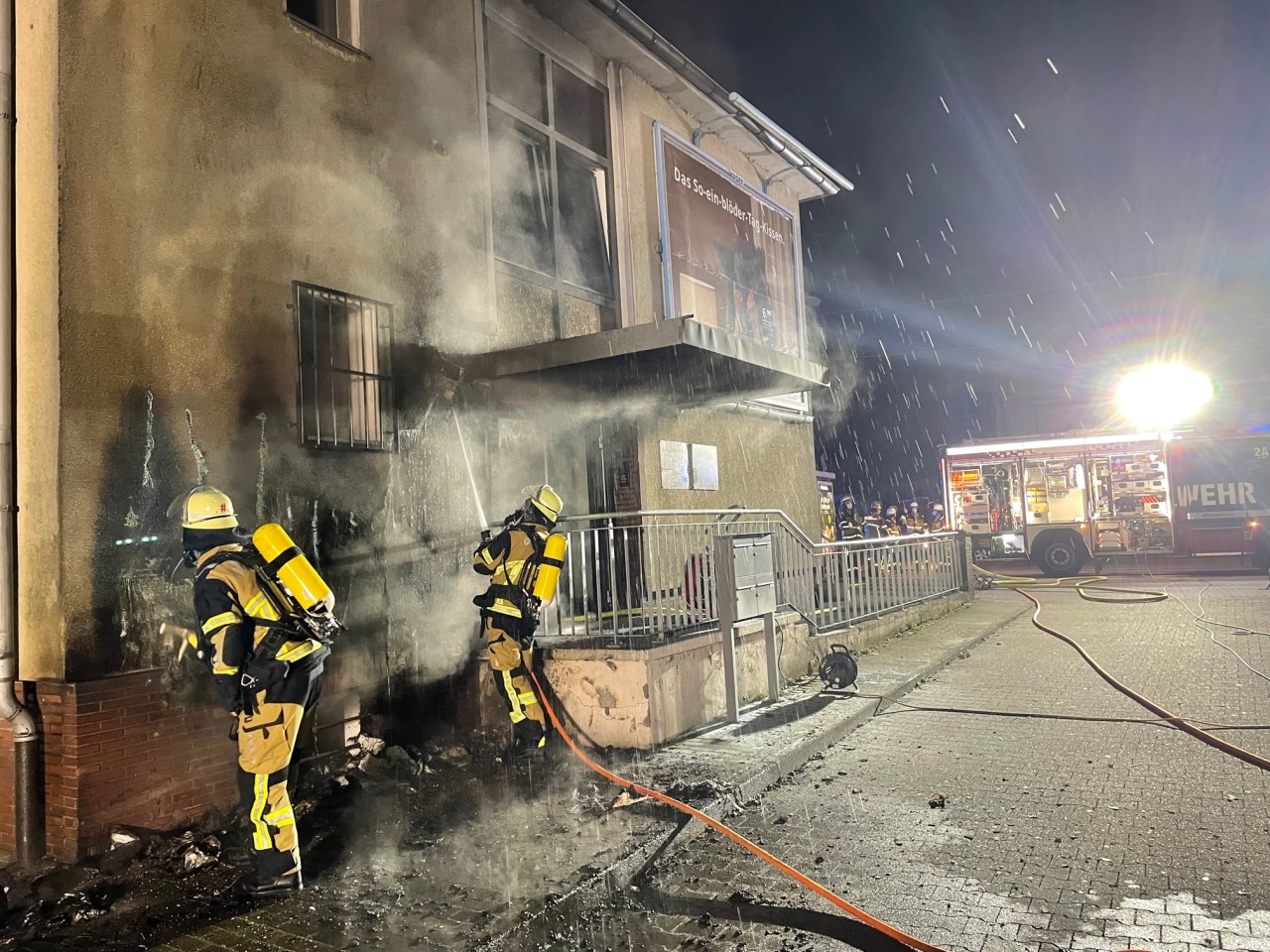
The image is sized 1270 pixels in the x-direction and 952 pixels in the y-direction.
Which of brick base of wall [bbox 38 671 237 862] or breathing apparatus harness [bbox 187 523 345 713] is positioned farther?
brick base of wall [bbox 38 671 237 862]

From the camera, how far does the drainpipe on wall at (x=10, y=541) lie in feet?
14.3

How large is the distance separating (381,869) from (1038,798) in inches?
146

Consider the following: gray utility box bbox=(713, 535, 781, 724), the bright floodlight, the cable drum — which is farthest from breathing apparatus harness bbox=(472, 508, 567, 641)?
the bright floodlight

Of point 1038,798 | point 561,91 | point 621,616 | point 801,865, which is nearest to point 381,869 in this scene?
point 801,865

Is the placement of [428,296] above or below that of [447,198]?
below

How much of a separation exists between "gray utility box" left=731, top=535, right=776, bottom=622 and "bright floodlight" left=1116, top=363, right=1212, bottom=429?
70.8ft

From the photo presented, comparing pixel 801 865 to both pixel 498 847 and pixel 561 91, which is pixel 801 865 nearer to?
pixel 498 847

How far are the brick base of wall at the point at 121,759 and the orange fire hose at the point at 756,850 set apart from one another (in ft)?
6.88

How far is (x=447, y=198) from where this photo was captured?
7.43m

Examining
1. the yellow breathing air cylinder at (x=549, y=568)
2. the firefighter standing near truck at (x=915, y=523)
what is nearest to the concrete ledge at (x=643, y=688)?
the yellow breathing air cylinder at (x=549, y=568)

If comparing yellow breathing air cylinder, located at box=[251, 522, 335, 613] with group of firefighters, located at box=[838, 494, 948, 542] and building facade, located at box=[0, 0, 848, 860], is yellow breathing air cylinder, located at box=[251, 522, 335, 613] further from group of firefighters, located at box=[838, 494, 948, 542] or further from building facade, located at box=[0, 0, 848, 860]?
group of firefighters, located at box=[838, 494, 948, 542]

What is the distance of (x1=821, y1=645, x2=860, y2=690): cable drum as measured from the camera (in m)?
7.53

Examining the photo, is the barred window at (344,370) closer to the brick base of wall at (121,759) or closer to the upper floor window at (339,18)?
the brick base of wall at (121,759)

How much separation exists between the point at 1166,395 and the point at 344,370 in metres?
27.0
